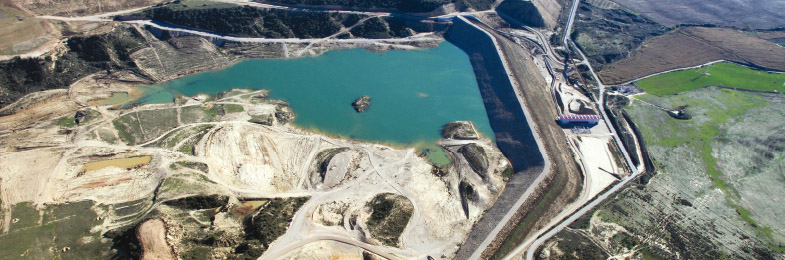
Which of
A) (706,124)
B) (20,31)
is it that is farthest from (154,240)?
(706,124)

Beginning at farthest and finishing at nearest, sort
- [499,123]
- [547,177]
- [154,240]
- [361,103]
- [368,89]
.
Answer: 1. [368,89]
2. [361,103]
3. [499,123]
4. [547,177]
5. [154,240]

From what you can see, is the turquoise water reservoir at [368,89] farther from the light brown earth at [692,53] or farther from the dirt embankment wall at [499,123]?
the light brown earth at [692,53]

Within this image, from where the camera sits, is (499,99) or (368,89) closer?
(499,99)

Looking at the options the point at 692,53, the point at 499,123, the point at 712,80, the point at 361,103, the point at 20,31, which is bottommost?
the point at 499,123

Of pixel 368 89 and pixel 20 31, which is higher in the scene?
pixel 20 31

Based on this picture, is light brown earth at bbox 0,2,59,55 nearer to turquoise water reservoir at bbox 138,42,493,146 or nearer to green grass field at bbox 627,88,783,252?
turquoise water reservoir at bbox 138,42,493,146

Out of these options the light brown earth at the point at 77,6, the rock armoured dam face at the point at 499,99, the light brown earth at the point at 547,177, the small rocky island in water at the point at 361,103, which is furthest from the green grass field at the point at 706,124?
the light brown earth at the point at 77,6

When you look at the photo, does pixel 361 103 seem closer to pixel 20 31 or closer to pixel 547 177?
pixel 547 177

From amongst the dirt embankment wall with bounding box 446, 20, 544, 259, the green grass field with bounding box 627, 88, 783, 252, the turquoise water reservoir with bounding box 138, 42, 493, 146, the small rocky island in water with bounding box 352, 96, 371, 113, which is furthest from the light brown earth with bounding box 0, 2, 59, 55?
the green grass field with bounding box 627, 88, 783, 252
